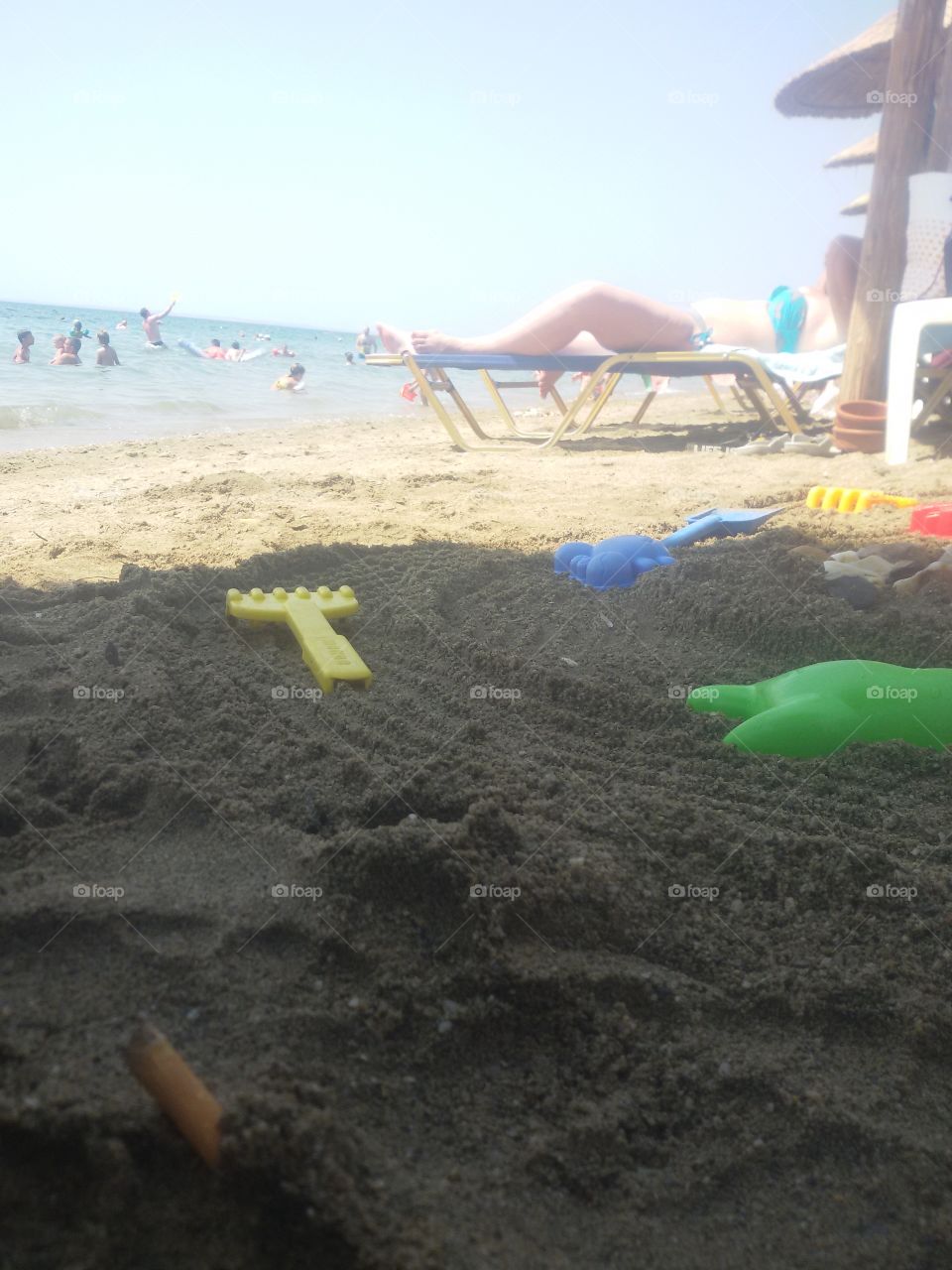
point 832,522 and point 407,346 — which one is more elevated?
point 407,346

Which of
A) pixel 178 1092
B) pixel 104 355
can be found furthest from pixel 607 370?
pixel 104 355

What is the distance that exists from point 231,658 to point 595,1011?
1459 millimetres

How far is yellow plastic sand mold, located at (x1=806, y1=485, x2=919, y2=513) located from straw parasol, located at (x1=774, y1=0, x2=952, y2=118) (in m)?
5.24

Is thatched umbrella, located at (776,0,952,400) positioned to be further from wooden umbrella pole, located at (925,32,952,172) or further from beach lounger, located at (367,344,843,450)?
beach lounger, located at (367,344,843,450)

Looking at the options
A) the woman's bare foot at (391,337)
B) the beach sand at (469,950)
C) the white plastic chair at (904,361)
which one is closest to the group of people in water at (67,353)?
the woman's bare foot at (391,337)

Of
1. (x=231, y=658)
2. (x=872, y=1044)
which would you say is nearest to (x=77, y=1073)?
(x=872, y=1044)

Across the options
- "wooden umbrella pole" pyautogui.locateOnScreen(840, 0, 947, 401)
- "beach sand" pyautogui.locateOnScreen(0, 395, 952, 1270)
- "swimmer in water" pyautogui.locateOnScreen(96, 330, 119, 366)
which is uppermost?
"wooden umbrella pole" pyautogui.locateOnScreen(840, 0, 947, 401)

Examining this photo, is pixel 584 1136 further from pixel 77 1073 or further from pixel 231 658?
pixel 231 658

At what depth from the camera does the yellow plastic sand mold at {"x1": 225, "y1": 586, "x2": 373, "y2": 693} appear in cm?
219

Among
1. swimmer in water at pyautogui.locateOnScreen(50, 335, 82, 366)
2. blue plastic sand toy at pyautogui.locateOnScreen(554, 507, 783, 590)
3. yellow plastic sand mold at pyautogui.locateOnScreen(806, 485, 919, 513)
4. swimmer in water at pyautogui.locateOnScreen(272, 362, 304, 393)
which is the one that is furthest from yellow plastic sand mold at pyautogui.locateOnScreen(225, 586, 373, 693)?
swimmer in water at pyautogui.locateOnScreen(50, 335, 82, 366)

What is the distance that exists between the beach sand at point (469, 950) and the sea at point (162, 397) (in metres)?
5.56

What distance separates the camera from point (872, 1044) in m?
1.15

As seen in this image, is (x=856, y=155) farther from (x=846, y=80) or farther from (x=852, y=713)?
(x=852, y=713)

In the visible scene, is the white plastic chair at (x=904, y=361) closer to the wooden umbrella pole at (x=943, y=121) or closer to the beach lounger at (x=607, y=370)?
the beach lounger at (x=607, y=370)
